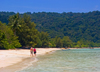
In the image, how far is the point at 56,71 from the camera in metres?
15.9

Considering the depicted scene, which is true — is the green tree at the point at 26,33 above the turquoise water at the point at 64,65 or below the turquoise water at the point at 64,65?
above

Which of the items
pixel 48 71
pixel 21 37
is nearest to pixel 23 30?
pixel 21 37

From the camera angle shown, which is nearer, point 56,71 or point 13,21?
point 56,71

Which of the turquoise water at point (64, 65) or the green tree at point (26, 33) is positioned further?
the green tree at point (26, 33)

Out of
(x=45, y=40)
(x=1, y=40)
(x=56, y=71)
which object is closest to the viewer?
(x=56, y=71)

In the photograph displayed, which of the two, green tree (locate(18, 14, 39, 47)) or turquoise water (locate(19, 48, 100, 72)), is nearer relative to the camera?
turquoise water (locate(19, 48, 100, 72))

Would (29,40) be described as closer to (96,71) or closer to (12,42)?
(12,42)

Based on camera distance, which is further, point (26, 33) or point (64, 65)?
point (26, 33)

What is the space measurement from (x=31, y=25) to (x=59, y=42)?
67.1 metres

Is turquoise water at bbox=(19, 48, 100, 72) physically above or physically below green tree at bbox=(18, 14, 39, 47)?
below

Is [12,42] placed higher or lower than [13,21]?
lower

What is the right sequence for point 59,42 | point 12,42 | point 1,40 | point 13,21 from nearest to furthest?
1. point 1,40
2. point 12,42
3. point 13,21
4. point 59,42

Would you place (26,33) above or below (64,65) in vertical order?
above

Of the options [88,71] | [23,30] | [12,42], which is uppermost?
[23,30]
